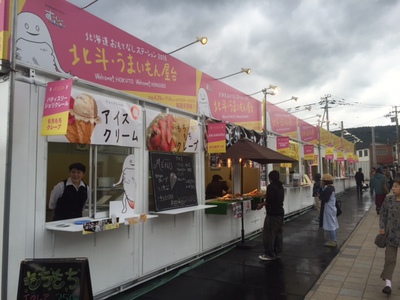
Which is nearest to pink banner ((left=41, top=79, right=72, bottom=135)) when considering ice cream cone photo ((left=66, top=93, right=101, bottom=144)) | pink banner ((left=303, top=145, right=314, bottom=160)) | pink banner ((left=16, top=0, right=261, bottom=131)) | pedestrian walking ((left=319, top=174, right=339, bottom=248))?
ice cream cone photo ((left=66, top=93, right=101, bottom=144))

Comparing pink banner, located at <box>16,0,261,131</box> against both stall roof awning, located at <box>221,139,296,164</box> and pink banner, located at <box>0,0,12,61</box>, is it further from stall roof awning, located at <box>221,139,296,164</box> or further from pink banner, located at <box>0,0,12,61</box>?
stall roof awning, located at <box>221,139,296,164</box>

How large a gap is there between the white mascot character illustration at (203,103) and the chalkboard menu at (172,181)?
1.15m

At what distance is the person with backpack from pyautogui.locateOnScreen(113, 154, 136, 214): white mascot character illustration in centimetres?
50

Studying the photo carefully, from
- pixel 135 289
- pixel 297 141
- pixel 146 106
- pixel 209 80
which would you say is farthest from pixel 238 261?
pixel 297 141

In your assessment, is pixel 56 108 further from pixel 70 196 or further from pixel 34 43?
pixel 70 196

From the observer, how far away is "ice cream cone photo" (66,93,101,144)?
392 cm

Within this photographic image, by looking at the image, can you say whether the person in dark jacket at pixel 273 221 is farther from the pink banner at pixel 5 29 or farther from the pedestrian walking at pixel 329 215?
the pink banner at pixel 5 29

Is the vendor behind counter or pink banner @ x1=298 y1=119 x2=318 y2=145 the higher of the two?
pink banner @ x1=298 y1=119 x2=318 y2=145

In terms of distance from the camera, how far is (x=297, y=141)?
539 inches

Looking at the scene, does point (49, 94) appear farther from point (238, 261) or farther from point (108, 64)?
point (238, 261)

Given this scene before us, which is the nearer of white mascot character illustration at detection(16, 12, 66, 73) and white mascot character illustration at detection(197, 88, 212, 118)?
white mascot character illustration at detection(16, 12, 66, 73)

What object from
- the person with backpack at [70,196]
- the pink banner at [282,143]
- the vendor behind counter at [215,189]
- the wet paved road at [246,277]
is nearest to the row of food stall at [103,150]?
the person with backpack at [70,196]

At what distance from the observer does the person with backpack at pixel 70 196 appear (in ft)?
13.9

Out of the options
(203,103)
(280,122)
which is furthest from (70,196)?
(280,122)
